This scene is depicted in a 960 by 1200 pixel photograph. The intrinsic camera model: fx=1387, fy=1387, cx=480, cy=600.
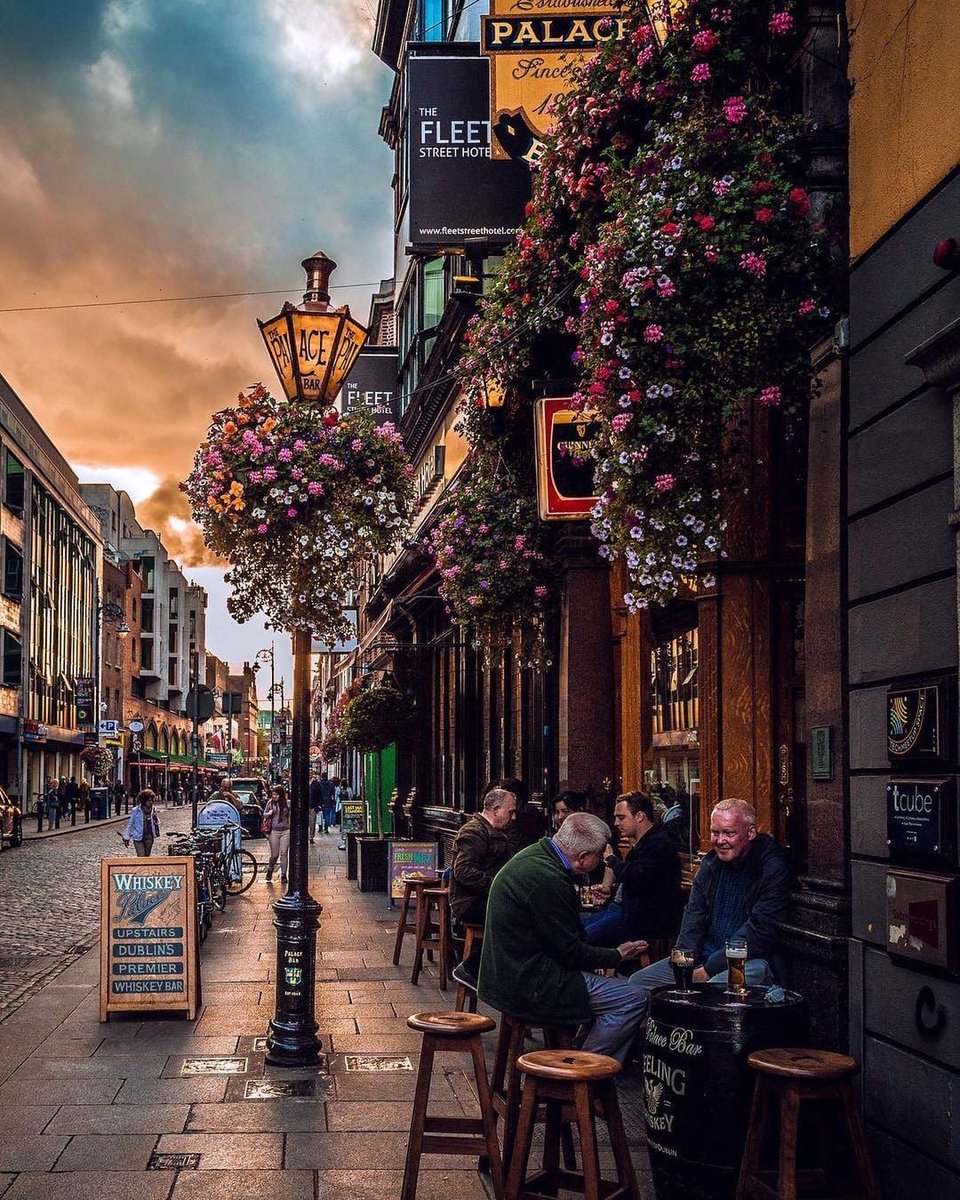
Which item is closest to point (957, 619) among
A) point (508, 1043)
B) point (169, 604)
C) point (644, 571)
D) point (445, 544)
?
point (644, 571)

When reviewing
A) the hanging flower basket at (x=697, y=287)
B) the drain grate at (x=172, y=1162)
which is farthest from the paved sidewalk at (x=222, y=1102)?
the hanging flower basket at (x=697, y=287)

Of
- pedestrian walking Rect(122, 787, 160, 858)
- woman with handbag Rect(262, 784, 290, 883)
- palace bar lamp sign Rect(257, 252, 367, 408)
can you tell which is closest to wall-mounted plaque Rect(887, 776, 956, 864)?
palace bar lamp sign Rect(257, 252, 367, 408)

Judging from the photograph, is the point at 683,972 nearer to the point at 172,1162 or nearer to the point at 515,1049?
the point at 515,1049

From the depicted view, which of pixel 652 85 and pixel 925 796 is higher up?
pixel 652 85

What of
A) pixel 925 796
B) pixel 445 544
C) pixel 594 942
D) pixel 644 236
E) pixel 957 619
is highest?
pixel 644 236

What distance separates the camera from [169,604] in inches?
4385

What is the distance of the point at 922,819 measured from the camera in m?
5.80

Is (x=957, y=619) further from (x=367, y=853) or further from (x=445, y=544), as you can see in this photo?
(x=367, y=853)

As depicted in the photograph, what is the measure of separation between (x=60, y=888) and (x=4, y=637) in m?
30.6

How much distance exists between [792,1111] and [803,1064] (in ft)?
0.61

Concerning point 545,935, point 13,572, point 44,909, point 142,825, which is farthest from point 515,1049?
point 13,572

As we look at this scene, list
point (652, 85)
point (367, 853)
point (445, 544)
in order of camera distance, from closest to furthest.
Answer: point (652, 85) → point (445, 544) → point (367, 853)

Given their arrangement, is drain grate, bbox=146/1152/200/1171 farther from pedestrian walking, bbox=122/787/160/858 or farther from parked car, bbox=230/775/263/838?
parked car, bbox=230/775/263/838

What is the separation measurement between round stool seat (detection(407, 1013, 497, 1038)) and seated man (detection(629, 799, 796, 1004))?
98 cm
